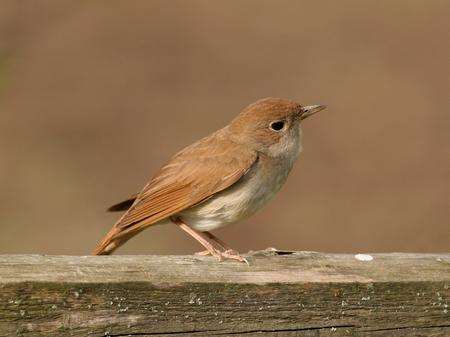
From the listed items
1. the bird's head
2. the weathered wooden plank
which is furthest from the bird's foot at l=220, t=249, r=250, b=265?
the bird's head

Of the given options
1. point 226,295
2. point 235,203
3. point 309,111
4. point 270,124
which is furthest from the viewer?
point 270,124

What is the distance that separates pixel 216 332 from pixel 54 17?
513 cm

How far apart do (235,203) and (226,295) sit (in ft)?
6.35

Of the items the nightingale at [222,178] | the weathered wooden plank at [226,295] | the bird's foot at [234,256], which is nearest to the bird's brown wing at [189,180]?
the nightingale at [222,178]

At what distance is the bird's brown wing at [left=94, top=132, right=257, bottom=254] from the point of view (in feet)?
16.8

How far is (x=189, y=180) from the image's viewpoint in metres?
5.38

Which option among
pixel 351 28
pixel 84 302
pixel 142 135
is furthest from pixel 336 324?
Answer: pixel 351 28

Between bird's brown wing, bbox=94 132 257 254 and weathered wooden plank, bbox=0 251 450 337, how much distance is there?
56.1 inches

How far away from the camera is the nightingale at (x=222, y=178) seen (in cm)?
519

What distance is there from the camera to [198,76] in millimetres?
8312

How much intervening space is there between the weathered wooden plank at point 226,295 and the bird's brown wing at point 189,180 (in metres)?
1.42

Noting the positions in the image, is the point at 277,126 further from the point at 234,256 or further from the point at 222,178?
the point at 234,256

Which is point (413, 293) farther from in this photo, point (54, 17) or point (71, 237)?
point (54, 17)

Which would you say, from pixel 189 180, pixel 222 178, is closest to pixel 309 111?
pixel 222 178
